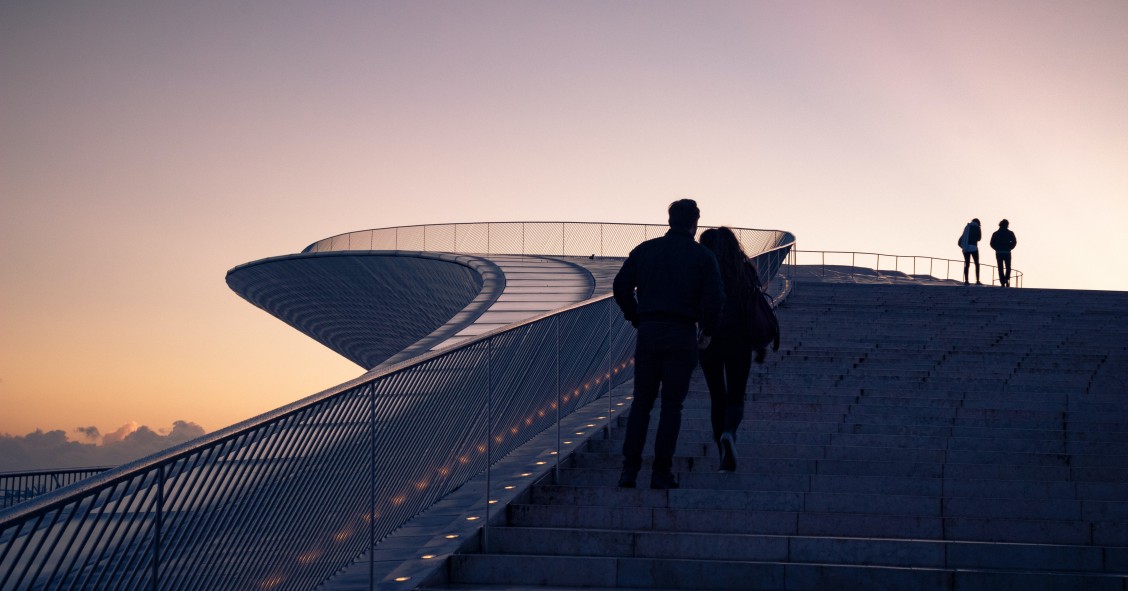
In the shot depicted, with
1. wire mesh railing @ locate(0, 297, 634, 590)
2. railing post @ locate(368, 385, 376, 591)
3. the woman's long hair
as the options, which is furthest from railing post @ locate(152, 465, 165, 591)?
the woman's long hair

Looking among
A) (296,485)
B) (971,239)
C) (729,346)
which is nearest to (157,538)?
(296,485)

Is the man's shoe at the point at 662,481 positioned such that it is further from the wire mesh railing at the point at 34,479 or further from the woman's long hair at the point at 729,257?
the wire mesh railing at the point at 34,479

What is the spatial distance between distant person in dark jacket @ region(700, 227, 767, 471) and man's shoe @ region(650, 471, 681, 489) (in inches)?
26.1

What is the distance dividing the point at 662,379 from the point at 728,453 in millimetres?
853

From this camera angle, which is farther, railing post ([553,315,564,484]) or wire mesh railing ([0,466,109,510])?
wire mesh railing ([0,466,109,510])

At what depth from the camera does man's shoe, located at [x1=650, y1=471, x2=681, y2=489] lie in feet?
21.1

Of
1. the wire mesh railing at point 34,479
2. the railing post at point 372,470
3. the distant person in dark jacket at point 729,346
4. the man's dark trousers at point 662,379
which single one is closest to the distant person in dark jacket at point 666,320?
the man's dark trousers at point 662,379

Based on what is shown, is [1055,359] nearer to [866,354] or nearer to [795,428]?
[866,354]

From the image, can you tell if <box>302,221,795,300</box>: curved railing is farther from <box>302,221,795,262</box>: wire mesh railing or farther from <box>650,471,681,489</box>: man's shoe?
<box>650,471,681,489</box>: man's shoe

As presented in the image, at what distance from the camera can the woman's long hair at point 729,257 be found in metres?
7.25

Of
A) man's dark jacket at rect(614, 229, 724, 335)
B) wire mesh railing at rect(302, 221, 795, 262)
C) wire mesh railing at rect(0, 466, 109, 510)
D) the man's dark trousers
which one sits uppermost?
wire mesh railing at rect(302, 221, 795, 262)

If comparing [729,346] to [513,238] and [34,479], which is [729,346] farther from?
[513,238]

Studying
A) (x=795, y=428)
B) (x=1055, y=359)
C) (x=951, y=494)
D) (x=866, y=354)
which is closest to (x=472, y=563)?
(x=951, y=494)

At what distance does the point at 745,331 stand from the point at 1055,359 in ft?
22.0
